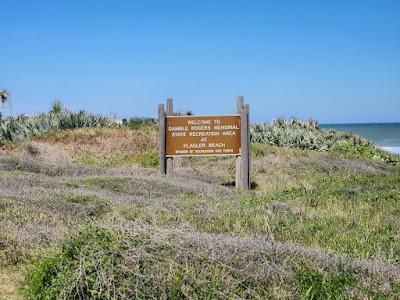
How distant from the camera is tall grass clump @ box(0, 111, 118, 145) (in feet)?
81.8

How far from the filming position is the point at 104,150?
2166 centimetres

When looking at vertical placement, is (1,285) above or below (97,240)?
below

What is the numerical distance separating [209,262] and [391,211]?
6032mm

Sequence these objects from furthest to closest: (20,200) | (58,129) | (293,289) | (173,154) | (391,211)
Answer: (58,129)
(173,154)
(391,211)
(20,200)
(293,289)

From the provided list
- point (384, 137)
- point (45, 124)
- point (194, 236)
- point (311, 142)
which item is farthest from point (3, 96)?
point (384, 137)

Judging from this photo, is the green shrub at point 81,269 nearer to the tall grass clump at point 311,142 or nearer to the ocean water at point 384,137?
the tall grass clump at point 311,142

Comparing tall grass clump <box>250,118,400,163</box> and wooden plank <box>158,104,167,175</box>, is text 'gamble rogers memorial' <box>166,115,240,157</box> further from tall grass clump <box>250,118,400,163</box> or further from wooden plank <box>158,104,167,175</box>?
tall grass clump <box>250,118,400,163</box>

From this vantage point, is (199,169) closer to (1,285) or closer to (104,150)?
(104,150)

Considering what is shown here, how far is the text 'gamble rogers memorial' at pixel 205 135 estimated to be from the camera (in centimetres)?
1547

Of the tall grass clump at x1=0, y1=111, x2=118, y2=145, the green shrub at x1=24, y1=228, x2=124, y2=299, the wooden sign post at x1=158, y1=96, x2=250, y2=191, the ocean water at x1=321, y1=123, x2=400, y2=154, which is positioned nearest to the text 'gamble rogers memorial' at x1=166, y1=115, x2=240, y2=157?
the wooden sign post at x1=158, y1=96, x2=250, y2=191

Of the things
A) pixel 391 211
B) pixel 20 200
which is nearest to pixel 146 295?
pixel 20 200

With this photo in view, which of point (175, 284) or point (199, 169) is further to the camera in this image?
point (199, 169)

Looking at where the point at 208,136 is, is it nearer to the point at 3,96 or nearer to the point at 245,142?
the point at 245,142

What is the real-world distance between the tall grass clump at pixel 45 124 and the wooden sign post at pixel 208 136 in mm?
10434
